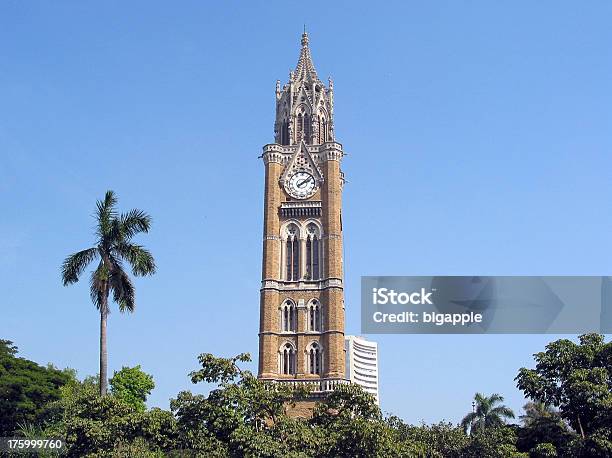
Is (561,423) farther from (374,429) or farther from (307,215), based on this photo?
(307,215)

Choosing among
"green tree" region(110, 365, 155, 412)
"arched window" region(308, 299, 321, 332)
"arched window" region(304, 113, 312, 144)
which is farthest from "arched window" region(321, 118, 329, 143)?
"green tree" region(110, 365, 155, 412)

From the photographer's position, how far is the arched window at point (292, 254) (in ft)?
227

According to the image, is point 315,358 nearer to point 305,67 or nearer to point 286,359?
point 286,359

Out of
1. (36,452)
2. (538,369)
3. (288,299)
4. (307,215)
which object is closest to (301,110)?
(307,215)

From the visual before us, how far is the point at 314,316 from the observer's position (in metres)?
67.3

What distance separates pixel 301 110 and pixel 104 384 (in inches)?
1735

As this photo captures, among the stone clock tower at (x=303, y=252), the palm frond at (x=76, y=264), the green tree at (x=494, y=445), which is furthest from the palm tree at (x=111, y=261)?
the stone clock tower at (x=303, y=252)

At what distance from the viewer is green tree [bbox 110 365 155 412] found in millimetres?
69000

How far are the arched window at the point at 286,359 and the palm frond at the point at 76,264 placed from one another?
31.2 metres

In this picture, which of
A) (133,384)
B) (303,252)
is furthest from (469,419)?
(133,384)

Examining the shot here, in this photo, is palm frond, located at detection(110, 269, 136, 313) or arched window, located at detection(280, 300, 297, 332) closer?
palm frond, located at detection(110, 269, 136, 313)

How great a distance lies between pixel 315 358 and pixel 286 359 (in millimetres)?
2275

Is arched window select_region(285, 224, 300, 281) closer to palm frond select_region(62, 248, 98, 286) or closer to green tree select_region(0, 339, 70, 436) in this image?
green tree select_region(0, 339, 70, 436)

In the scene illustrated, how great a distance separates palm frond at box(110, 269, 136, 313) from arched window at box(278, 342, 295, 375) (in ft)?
98.9
